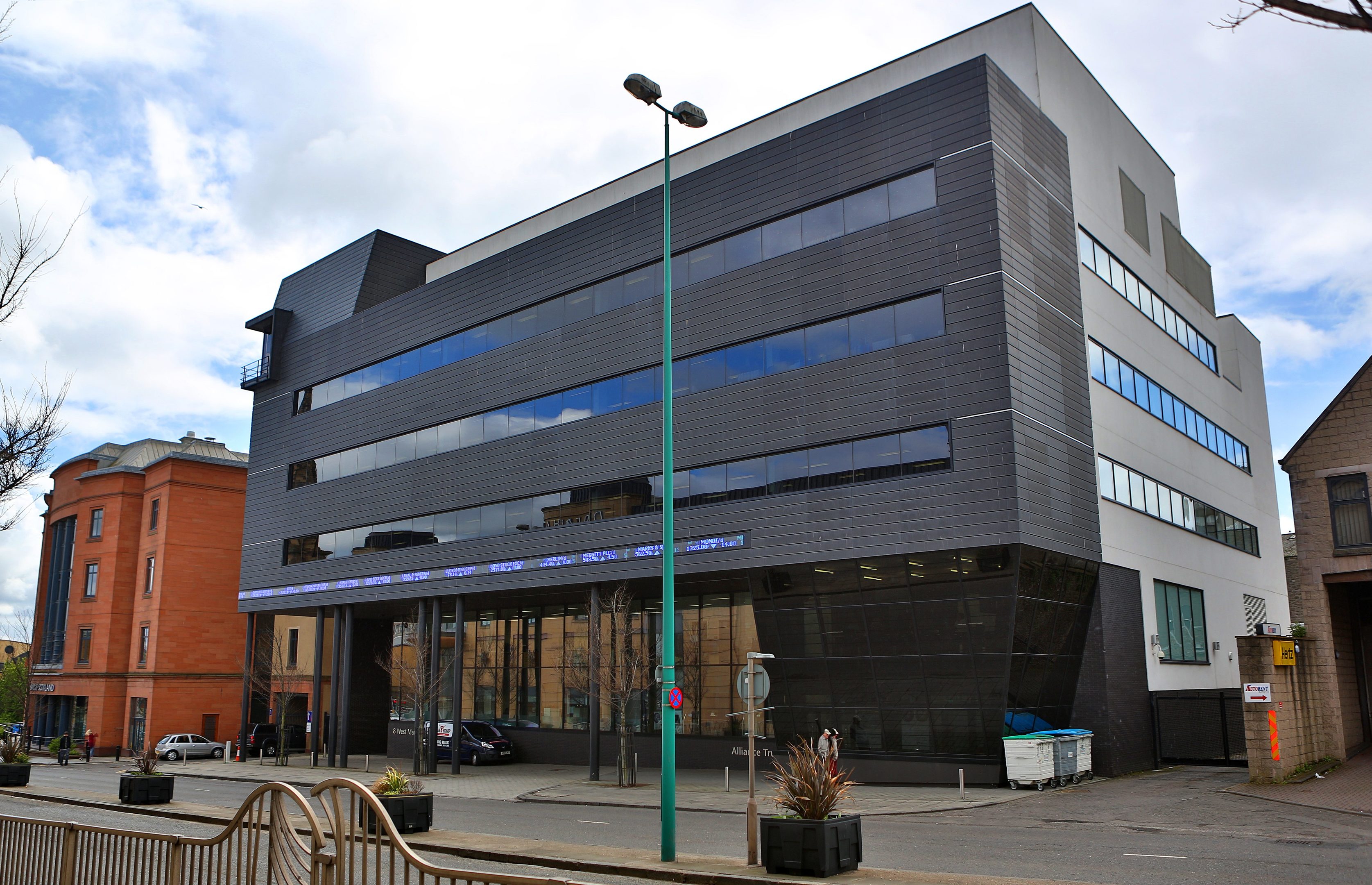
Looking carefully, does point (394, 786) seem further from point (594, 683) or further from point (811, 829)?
point (594, 683)

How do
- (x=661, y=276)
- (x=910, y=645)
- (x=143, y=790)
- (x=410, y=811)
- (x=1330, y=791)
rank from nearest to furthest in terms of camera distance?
(x=410, y=811) → (x=1330, y=791) → (x=143, y=790) → (x=910, y=645) → (x=661, y=276)

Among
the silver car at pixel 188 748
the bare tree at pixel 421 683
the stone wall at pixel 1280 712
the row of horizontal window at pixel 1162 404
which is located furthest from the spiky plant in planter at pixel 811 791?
the silver car at pixel 188 748

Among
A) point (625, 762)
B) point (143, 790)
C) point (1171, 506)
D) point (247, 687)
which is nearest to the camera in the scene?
point (143, 790)

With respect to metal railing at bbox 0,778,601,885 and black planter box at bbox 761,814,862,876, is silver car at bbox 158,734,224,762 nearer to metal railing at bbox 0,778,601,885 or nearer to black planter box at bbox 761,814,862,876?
black planter box at bbox 761,814,862,876

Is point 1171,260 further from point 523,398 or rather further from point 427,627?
point 427,627

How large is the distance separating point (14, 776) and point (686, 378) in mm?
22484

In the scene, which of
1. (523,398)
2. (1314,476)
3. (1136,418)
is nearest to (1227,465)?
(1136,418)

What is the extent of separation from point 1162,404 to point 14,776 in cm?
3864

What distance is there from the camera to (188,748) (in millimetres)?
52094

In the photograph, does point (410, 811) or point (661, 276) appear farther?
point (661, 276)

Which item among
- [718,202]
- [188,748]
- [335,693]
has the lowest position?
[188,748]

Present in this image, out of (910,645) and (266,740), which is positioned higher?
(910,645)

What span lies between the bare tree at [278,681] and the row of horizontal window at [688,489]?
799 cm

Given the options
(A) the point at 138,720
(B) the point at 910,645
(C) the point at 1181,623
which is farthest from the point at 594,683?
(A) the point at 138,720
